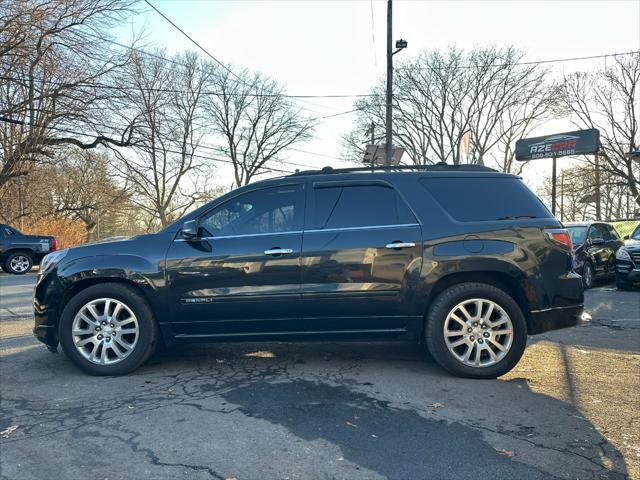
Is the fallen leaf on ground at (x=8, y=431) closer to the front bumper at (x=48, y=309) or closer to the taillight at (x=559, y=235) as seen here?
the front bumper at (x=48, y=309)

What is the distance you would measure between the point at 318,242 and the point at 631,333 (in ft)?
15.2

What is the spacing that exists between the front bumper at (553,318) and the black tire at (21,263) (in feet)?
55.7

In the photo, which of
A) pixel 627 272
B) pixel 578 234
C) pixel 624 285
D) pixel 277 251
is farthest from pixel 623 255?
pixel 277 251

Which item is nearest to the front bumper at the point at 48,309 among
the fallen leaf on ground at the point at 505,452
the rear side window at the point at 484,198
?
the rear side window at the point at 484,198

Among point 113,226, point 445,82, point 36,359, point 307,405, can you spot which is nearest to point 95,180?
point 113,226

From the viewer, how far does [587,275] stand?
36.2 feet

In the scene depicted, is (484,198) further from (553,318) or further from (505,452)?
(505,452)

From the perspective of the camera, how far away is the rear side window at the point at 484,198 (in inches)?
179

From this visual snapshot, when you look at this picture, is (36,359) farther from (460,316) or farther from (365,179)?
(460,316)

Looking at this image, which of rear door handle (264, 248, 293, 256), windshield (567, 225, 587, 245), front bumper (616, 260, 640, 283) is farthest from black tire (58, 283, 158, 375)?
windshield (567, 225, 587, 245)

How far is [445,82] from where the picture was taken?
3506 centimetres

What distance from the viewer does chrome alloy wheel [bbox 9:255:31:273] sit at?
16.4m

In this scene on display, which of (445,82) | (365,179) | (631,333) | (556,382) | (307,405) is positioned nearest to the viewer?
(307,405)

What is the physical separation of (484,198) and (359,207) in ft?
3.92
